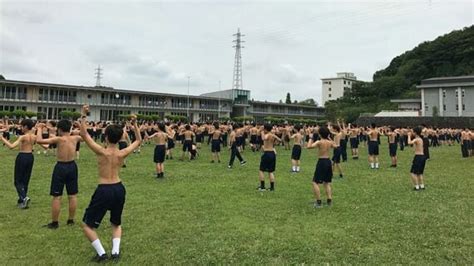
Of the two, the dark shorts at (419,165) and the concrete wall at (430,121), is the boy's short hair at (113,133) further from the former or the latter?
the concrete wall at (430,121)

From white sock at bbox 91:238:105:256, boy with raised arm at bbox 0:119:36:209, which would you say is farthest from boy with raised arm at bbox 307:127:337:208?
boy with raised arm at bbox 0:119:36:209

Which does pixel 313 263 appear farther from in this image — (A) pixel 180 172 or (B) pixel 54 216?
(A) pixel 180 172

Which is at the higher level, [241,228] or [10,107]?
[10,107]

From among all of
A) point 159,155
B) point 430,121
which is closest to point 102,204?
point 159,155

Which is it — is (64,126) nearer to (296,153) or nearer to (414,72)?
(296,153)

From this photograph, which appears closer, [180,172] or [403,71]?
[180,172]

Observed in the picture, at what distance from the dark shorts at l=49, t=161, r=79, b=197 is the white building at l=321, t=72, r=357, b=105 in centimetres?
12320

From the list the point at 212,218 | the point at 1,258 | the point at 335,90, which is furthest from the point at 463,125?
the point at 335,90

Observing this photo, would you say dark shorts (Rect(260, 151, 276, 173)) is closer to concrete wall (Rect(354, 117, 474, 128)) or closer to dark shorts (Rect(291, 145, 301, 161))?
dark shorts (Rect(291, 145, 301, 161))

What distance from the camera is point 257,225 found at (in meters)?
6.89

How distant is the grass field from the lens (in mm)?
5359

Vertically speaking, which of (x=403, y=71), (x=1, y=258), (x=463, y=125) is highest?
(x=403, y=71)

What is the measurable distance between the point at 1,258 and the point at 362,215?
6.57 m

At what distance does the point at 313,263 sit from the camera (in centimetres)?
509
